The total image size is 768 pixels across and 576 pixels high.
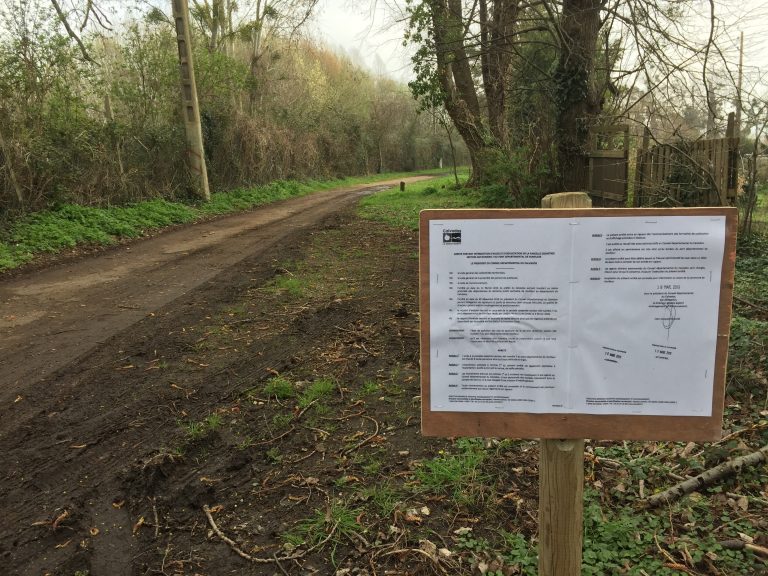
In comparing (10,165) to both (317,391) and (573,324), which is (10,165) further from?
(573,324)

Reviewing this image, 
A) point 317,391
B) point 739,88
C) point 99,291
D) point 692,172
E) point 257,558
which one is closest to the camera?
point 257,558

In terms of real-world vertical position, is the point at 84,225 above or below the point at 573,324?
below

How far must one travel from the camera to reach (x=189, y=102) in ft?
55.0

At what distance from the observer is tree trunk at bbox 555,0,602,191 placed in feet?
34.9

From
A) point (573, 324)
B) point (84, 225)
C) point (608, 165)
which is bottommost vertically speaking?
point (84, 225)

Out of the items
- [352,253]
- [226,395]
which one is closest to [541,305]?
[226,395]

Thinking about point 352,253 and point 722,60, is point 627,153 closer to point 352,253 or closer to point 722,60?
point 722,60

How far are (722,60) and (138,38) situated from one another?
1493 cm

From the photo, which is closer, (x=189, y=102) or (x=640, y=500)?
(x=640, y=500)

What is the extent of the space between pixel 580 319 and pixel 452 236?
53cm

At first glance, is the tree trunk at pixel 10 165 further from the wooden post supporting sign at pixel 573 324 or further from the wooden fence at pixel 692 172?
the wooden post supporting sign at pixel 573 324

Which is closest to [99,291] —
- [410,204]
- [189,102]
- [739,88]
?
[739,88]
